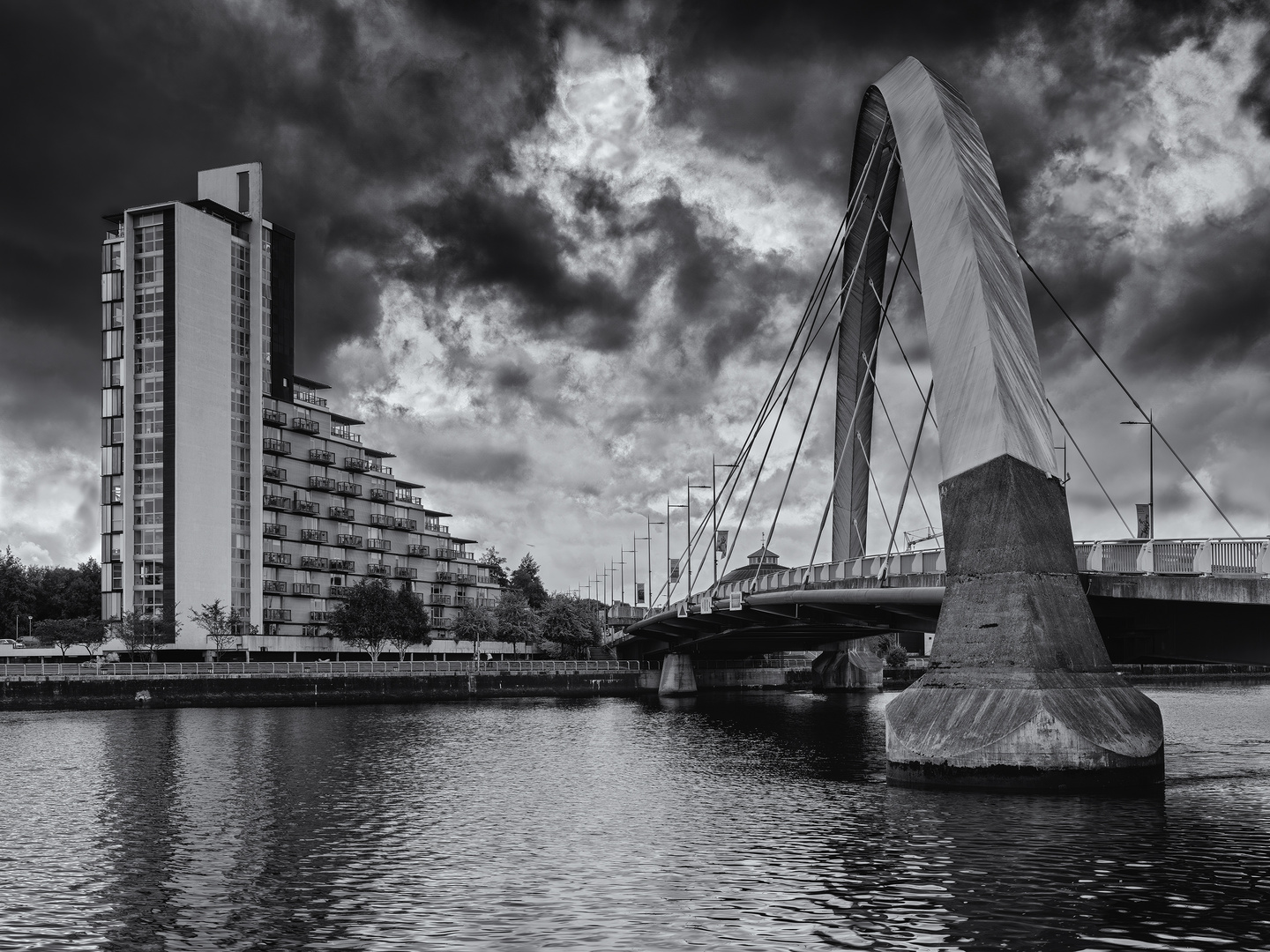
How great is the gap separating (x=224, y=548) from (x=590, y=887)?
307 feet

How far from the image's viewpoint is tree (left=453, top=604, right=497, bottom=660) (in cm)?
13400

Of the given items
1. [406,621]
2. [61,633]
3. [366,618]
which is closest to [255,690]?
[61,633]

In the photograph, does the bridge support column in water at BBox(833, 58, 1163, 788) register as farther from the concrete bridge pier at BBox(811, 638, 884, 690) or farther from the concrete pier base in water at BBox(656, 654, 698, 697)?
the concrete bridge pier at BBox(811, 638, 884, 690)

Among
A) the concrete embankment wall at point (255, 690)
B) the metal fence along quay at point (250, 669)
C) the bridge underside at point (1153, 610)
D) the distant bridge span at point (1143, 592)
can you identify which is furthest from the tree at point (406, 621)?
the distant bridge span at point (1143, 592)

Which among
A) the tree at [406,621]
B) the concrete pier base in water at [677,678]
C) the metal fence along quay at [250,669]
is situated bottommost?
the concrete pier base in water at [677,678]

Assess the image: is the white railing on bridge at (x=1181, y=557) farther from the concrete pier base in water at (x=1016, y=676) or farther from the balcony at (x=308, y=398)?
the balcony at (x=308, y=398)

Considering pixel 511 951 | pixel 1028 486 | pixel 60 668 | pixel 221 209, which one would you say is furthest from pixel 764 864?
pixel 221 209

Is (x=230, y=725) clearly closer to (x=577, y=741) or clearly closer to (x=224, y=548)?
(x=577, y=741)

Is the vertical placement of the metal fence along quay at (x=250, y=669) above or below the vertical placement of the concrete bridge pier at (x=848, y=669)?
above

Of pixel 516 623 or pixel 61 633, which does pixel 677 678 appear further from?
pixel 61 633

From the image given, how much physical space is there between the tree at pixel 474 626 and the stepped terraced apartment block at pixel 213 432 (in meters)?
13.3

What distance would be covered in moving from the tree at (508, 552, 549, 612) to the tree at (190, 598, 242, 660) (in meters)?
76.3

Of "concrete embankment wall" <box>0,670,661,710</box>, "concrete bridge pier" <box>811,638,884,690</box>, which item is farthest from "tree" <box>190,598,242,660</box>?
"concrete bridge pier" <box>811,638,884,690</box>

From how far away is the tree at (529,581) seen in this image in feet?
615
